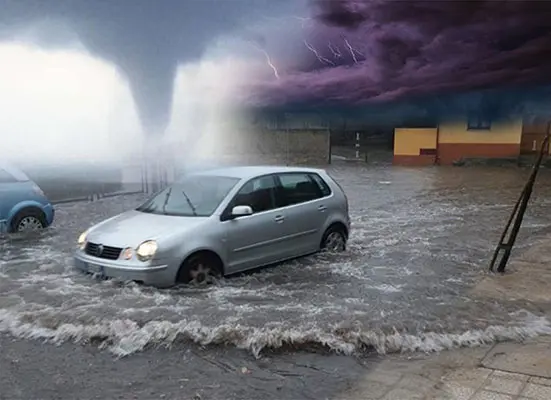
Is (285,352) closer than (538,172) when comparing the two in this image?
Yes

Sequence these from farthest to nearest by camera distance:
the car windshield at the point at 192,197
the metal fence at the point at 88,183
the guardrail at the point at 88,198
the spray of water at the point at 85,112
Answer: the guardrail at the point at 88,198
the metal fence at the point at 88,183
the car windshield at the point at 192,197
the spray of water at the point at 85,112

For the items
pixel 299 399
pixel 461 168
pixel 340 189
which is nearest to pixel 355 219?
pixel 340 189

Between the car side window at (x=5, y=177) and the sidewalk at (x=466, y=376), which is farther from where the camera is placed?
the car side window at (x=5, y=177)

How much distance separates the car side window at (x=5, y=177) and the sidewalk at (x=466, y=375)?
4472 mm

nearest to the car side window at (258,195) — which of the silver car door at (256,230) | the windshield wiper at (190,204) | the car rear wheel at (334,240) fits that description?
the silver car door at (256,230)

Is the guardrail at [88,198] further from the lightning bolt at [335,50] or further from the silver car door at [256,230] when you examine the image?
the lightning bolt at [335,50]

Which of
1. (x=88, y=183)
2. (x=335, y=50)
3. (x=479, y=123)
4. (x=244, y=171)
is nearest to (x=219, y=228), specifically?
(x=244, y=171)

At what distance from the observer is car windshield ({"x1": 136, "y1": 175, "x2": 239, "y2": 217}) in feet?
13.7

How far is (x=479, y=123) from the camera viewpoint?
2424 millimetres

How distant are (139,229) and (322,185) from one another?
5.60ft

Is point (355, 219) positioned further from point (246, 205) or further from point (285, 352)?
point (285, 352)

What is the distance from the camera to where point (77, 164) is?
5.14m

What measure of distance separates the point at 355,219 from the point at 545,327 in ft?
13.2

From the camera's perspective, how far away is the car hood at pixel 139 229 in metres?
3.77
